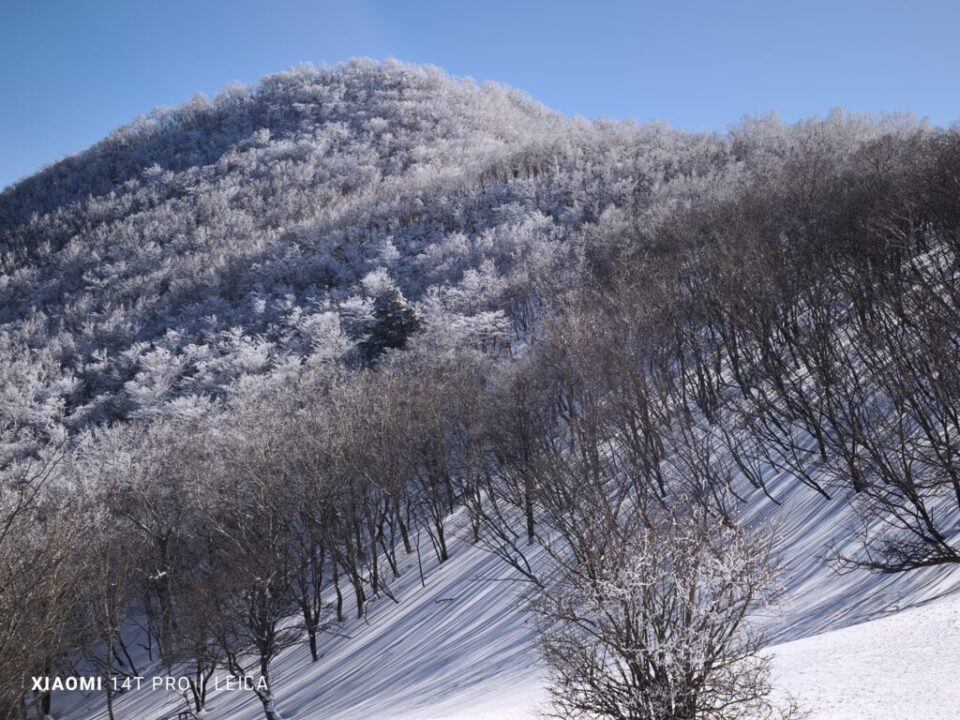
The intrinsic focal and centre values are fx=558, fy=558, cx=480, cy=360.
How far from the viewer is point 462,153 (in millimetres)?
101375

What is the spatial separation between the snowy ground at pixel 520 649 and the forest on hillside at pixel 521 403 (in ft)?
2.76

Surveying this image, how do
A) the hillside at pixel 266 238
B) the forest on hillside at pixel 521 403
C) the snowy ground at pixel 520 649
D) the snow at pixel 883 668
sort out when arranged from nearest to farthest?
the snow at pixel 883 668, the snowy ground at pixel 520 649, the forest on hillside at pixel 521 403, the hillside at pixel 266 238

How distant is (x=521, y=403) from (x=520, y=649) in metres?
9.12

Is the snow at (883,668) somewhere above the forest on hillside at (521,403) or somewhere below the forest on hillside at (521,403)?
below

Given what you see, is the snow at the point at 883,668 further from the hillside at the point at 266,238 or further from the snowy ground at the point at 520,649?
the hillside at the point at 266,238

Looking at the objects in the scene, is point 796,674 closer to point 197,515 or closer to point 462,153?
point 197,515

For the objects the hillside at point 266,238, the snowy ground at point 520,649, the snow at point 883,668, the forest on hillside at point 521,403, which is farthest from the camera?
the hillside at point 266,238

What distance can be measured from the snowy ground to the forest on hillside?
840 mm

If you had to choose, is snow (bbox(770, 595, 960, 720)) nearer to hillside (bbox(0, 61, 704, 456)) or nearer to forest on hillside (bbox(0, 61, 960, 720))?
forest on hillside (bbox(0, 61, 960, 720))

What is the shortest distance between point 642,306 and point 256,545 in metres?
16.6

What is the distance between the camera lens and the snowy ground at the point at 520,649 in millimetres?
7164

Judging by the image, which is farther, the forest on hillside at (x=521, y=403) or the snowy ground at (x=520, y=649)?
the forest on hillside at (x=521, y=403)

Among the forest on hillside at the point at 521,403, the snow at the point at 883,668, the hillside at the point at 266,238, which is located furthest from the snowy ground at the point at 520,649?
the hillside at the point at 266,238

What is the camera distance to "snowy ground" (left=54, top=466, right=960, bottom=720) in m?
7.16
